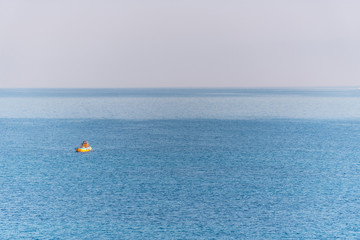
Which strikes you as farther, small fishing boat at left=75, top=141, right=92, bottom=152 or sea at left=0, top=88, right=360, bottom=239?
small fishing boat at left=75, top=141, right=92, bottom=152

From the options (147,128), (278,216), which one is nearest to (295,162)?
(278,216)

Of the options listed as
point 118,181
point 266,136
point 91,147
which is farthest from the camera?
point 266,136

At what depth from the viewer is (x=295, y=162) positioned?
76812 mm

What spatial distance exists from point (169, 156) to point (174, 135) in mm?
30090

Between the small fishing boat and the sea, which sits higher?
the small fishing boat

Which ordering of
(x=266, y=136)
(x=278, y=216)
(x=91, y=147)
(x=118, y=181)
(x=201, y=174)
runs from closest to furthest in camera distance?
(x=278, y=216), (x=118, y=181), (x=201, y=174), (x=91, y=147), (x=266, y=136)

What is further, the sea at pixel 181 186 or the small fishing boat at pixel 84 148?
the small fishing boat at pixel 84 148

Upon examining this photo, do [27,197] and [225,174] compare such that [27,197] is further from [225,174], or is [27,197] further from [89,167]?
[225,174]

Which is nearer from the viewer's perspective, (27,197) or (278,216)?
(278,216)

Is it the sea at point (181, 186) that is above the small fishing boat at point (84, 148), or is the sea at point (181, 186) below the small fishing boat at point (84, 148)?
below

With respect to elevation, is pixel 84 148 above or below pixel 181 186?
above

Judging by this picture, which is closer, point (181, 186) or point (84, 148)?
point (181, 186)

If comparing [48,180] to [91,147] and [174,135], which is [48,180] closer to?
[91,147]

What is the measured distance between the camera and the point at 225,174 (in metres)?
67.3
